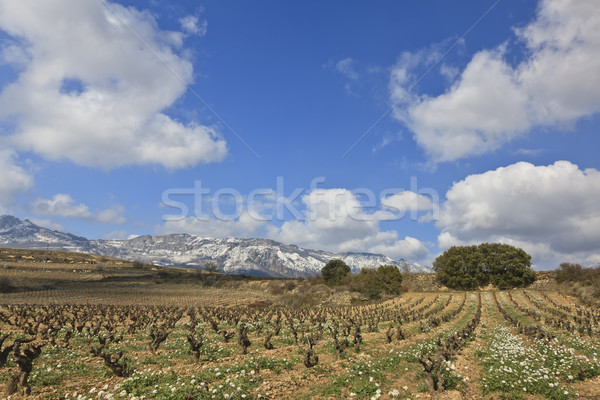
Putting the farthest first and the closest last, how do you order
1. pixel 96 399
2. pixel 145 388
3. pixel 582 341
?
pixel 582 341, pixel 145 388, pixel 96 399

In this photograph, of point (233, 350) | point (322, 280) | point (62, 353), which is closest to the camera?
point (62, 353)

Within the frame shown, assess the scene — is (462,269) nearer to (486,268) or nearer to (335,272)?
(486,268)

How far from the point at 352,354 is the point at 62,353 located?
19.1 m

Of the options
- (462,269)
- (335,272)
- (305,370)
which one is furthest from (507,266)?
(305,370)

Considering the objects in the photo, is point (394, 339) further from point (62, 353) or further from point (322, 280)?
point (322, 280)

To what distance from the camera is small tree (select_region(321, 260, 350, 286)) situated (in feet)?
334

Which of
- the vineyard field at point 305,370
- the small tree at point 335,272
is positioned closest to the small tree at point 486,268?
the small tree at point 335,272

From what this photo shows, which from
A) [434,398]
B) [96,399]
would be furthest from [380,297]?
[96,399]

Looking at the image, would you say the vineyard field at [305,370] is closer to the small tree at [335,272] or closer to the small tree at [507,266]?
the small tree at [507,266]

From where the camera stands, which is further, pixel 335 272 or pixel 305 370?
pixel 335 272

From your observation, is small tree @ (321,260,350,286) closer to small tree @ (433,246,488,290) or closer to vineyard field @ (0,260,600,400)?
small tree @ (433,246,488,290)

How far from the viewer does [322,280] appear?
110188mm

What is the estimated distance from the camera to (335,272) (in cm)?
10450

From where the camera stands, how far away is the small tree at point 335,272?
10194cm
